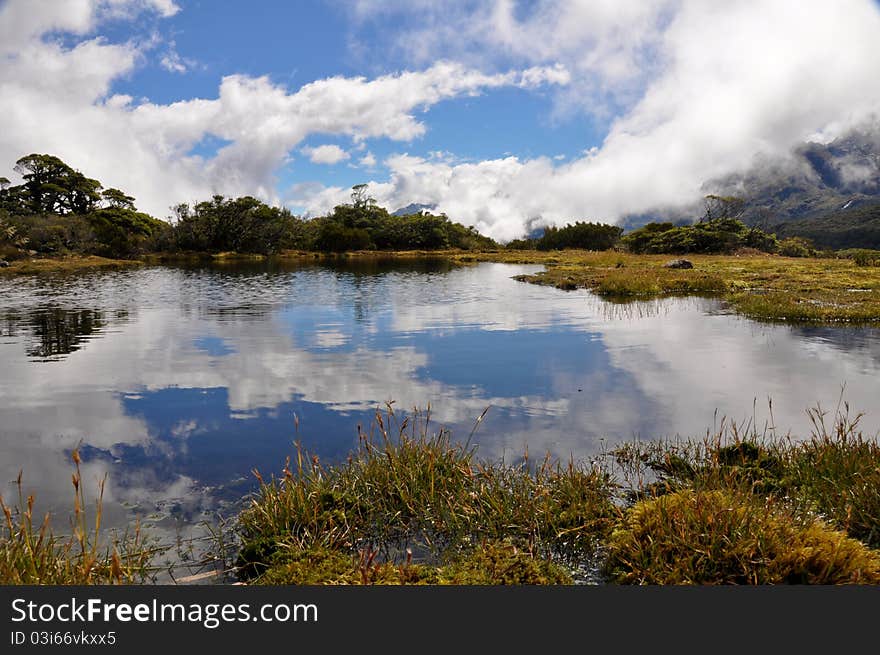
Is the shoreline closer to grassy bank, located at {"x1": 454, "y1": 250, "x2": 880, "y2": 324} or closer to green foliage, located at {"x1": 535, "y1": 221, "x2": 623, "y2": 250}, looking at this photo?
grassy bank, located at {"x1": 454, "y1": 250, "x2": 880, "y2": 324}

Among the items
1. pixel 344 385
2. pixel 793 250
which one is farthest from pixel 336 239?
A: pixel 344 385

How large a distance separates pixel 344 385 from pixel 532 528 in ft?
30.7

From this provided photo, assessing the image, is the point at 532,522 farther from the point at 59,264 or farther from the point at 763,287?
the point at 59,264

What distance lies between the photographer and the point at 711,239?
304ft

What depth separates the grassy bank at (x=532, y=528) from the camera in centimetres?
525

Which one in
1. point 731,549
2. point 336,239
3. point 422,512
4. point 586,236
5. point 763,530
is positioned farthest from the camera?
point 586,236

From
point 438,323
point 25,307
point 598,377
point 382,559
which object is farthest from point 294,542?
point 25,307

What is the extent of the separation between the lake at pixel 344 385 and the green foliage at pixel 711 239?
2710 inches

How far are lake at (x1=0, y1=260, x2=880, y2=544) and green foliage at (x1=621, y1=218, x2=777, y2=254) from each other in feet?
226

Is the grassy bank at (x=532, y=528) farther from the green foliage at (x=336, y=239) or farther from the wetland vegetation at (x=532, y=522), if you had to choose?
the green foliage at (x=336, y=239)

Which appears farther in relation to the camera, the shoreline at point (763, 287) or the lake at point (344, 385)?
the shoreline at point (763, 287)

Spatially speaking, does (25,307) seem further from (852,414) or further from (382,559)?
(852,414)

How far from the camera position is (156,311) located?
32719 millimetres

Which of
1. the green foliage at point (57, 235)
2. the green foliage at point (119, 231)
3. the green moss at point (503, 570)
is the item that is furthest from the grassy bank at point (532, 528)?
the green foliage at point (119, 231)
